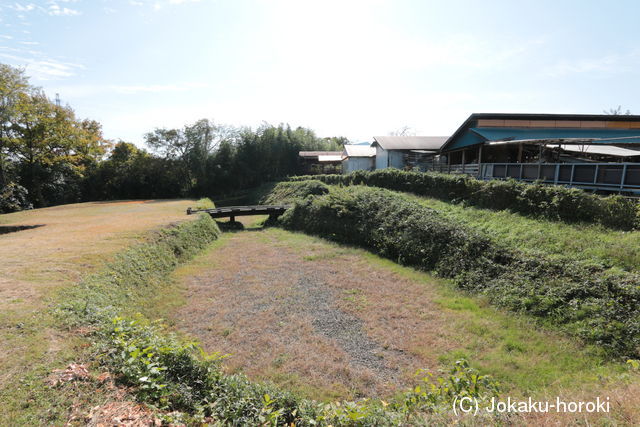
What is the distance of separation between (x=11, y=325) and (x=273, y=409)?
191 inches

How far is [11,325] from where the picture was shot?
5.16 m

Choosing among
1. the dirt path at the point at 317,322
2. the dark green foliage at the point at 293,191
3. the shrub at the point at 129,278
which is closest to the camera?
the dirt path at the point at 317,322

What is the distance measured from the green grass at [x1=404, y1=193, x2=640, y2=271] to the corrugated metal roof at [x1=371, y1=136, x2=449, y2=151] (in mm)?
15984

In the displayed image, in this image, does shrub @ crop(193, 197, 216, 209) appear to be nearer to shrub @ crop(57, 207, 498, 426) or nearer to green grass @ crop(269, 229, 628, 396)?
shrub @ crop(57, 207, 498, 426)

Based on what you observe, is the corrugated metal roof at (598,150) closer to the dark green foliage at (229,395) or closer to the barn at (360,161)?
the dark green foliage at (229,395)

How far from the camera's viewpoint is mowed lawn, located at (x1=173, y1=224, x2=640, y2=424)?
559 cm

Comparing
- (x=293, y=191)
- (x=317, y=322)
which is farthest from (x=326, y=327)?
(x=293, y=191)

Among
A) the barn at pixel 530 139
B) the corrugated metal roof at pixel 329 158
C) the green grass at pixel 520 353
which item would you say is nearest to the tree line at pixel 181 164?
the corrugated metal roof at pixel 329 158

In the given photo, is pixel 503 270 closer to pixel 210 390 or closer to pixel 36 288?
pixel 210 390

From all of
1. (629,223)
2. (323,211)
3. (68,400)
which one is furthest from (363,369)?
(323,211)

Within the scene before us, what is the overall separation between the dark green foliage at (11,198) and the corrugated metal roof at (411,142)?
3154 cm

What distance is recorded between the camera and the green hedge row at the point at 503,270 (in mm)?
6492

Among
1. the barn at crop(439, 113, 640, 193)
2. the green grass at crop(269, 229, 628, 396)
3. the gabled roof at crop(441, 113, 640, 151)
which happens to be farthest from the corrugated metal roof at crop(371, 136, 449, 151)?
the green grass at crop(269, 229, 628, 396)

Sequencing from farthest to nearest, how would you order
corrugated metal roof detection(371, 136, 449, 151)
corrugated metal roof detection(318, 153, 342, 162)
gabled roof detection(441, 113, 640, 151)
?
corrugated metal roof detection(318, 153, 342, 162), corrugated metal roof detection(371, 136, 449, 151), gabled roof detection(441, 113, 640, 151)
